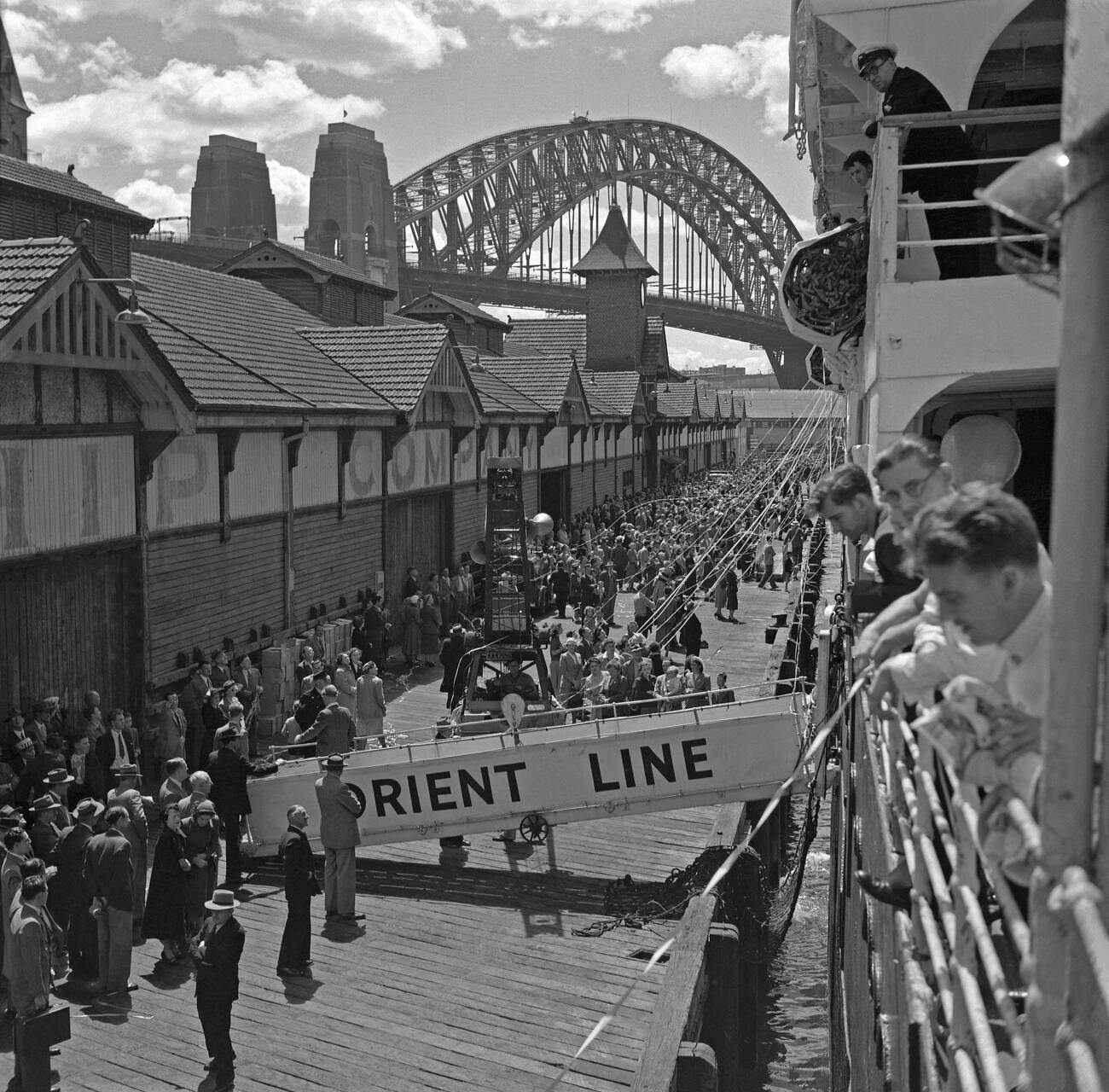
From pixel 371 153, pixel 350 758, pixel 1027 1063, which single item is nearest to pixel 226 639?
pixel 350 758

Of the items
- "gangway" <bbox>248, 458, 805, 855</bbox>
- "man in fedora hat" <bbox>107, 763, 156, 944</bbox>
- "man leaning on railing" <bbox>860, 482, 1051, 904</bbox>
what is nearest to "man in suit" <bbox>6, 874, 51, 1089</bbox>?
"man in fedora hat" <bbox>107, 763, 156, 944</bbox>

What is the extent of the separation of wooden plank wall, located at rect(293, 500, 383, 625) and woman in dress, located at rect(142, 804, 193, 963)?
10.2 m

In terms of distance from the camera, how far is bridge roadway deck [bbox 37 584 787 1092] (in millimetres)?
8094

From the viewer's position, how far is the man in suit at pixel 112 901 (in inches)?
349

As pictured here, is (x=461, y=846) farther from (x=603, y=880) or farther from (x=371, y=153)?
(x=371, y=153)

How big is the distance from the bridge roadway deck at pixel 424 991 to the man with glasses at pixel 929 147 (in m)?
5.39

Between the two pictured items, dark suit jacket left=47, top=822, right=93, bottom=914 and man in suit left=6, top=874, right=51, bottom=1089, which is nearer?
man in suit left=6, top=874, right=51, bottom=1089

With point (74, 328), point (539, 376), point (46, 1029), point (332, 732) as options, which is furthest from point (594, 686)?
point (539, 376)

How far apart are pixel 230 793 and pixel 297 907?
→ 2.51 metres

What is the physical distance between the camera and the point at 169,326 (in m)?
19.5

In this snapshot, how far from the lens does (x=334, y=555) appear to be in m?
21.7

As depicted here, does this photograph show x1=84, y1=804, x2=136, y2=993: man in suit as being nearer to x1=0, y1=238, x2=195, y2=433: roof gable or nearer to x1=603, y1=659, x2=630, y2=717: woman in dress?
x1=0, y1=238, x2=195, y2=433: roof gable

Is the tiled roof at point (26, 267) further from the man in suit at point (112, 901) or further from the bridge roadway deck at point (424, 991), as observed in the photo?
the bridge roadway deck at point (424, 991)

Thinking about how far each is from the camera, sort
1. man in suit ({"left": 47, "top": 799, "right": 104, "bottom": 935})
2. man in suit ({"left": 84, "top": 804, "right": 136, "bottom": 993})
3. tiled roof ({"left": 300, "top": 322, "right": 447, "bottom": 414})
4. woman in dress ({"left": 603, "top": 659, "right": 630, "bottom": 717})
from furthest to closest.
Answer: tiled roof ({"left": 300, "top": 322, "right": 447, "bottom": 414})
woman in dress ({"left": 603, "top": 659, "right": 630, "bottom": 717})
man in suit ({"left": 47, "top": 799, "right": 104, "bottom": 935})
man in suit ({"left": 84, "top": 804, "right": 136, "bottom": 993})
